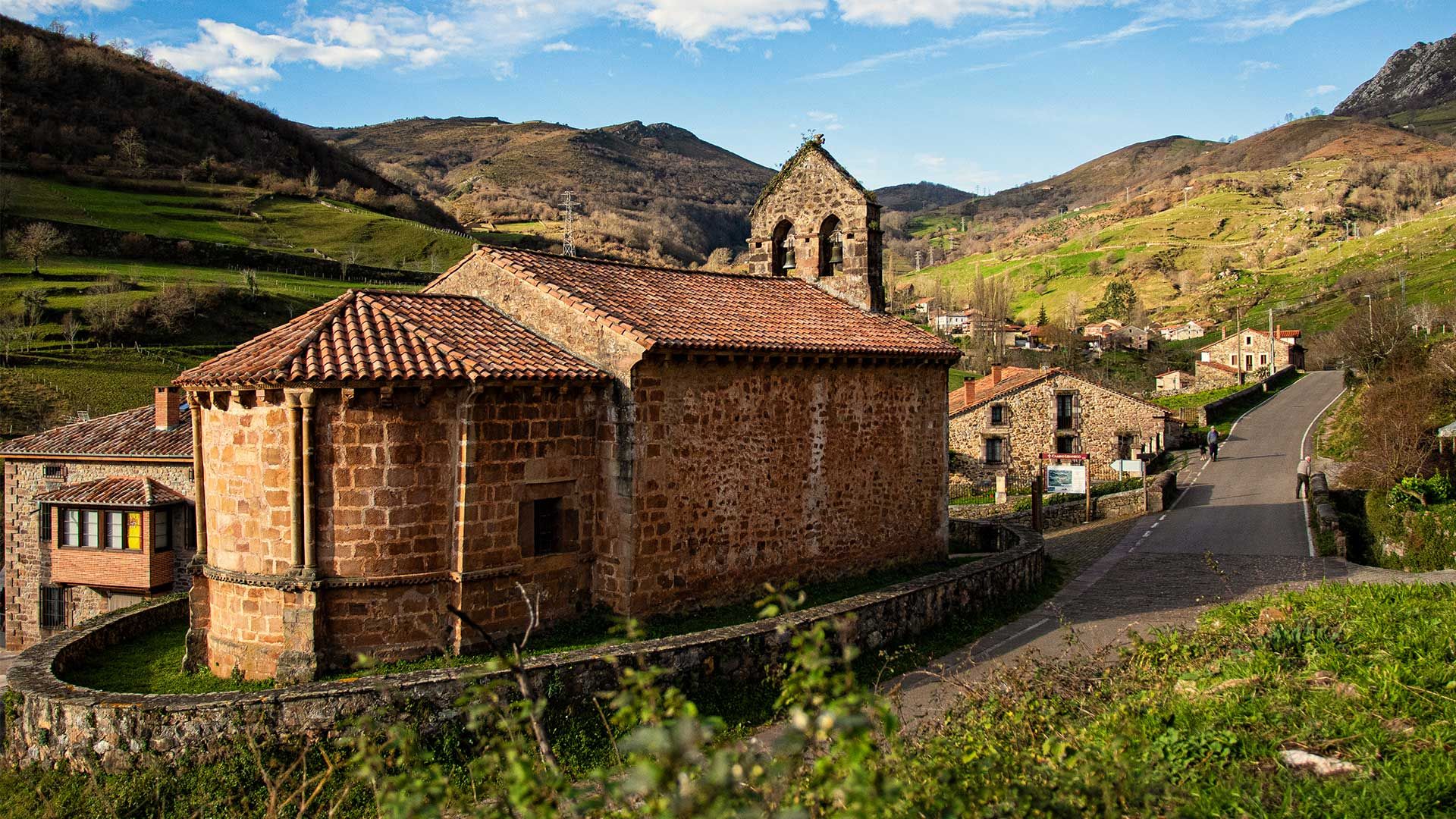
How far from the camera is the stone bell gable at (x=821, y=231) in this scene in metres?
19.5

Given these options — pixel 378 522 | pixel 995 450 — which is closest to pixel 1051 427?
pixel 995 450

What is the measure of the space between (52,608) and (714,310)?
22.4 m

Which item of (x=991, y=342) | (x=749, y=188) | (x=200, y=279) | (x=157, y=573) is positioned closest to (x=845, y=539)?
(x=157, y=573)

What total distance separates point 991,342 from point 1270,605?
65489 mm

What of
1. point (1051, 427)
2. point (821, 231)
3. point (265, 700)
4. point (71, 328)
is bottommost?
point (265, 700)

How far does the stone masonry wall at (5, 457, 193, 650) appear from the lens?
23.9 metres

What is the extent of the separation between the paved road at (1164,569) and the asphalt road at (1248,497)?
5 cm

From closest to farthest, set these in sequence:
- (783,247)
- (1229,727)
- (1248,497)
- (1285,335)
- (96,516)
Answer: (1229,727)
(783,247)
(96,516)
(1248,497)
(1285,335)

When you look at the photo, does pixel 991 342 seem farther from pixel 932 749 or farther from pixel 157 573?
pixel 932 749

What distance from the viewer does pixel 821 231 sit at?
66.2 ft

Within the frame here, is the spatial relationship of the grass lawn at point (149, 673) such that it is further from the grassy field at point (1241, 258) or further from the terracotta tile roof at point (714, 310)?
the grassy field at point (1241, 258)

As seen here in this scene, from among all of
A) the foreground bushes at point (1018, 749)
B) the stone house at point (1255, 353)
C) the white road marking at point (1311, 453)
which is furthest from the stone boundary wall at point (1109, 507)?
the stone house at point (1255, 353)

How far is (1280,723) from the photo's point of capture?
22.5ft

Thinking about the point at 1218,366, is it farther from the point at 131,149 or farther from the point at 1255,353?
the point at 131,149
